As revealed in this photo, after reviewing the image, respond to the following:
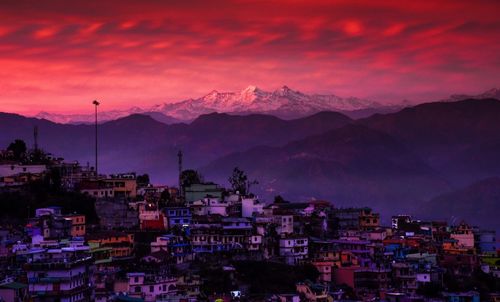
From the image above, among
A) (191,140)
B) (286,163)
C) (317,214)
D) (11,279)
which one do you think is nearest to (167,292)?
(11,279)

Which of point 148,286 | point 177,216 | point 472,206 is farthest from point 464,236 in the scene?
point 472,206

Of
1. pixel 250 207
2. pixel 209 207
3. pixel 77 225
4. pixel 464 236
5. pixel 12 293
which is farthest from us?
pixel 464 236

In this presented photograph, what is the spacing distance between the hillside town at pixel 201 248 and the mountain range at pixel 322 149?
41461 mm

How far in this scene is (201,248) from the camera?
41719 millimetres

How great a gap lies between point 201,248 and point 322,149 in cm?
10689

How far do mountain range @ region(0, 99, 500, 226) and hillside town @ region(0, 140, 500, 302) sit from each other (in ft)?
136

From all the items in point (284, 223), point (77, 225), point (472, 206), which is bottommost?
point (472, 206)

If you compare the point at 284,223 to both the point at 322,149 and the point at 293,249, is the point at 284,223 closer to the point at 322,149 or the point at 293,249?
the point at 293,249

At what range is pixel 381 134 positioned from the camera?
164 m

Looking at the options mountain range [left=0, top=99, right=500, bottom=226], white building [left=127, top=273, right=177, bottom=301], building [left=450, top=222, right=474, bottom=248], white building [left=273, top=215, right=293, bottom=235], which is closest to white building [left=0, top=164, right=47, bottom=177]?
white building [left=273, top=215, right=293, bottom=235]

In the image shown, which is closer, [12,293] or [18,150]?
[12,293]

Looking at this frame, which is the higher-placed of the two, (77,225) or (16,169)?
(16,169)

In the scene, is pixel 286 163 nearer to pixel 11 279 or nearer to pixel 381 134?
pixel 381 134

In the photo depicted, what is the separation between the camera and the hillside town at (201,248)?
34.8 meters
